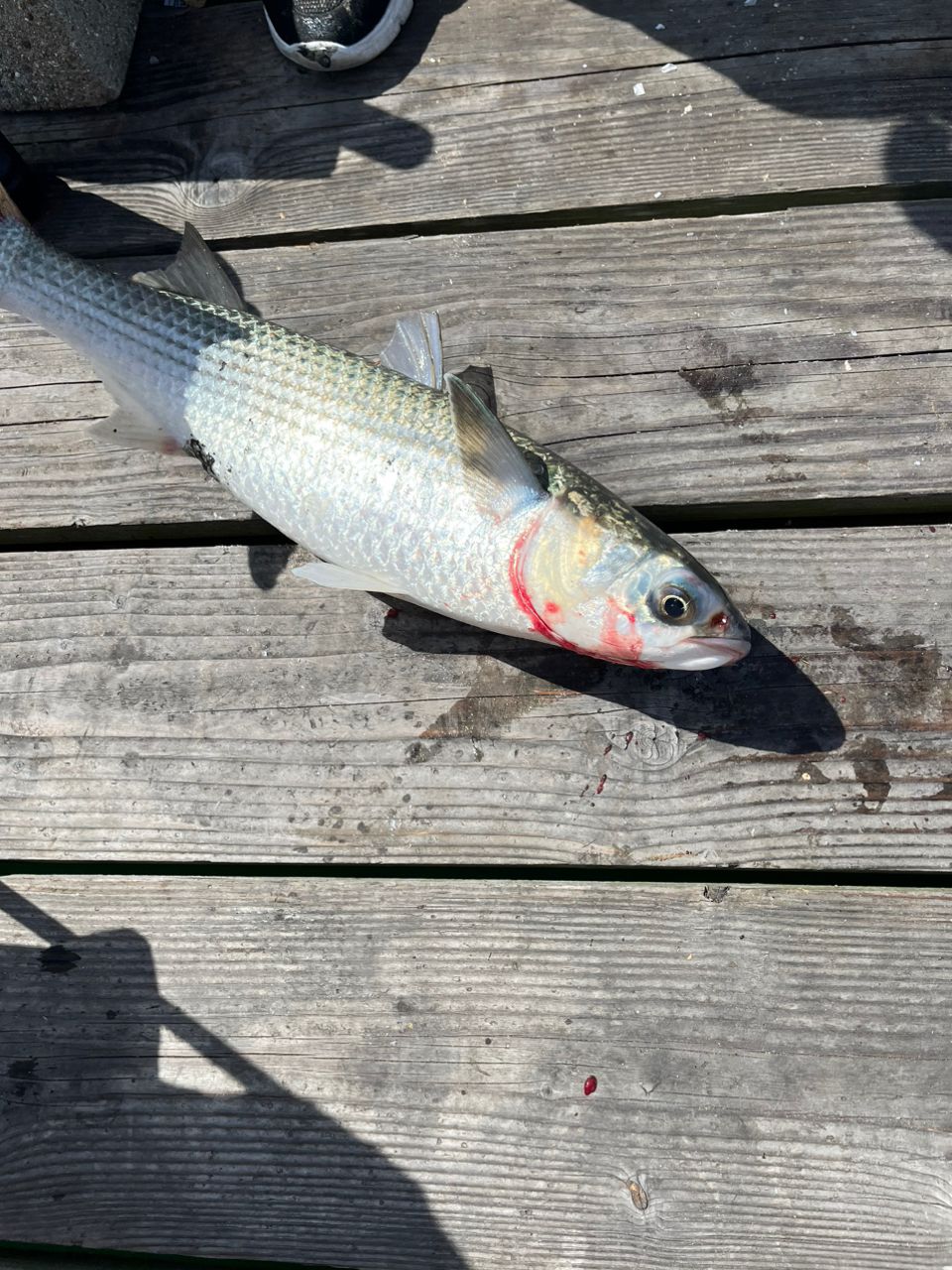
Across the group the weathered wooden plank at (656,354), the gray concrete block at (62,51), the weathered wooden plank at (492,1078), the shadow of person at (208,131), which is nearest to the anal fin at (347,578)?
the weathered wooden plank at (656,354)

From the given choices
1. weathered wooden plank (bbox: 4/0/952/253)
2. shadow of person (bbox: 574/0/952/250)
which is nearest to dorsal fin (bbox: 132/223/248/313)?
weathered wooden plank (bbox: 4/0/952/253)

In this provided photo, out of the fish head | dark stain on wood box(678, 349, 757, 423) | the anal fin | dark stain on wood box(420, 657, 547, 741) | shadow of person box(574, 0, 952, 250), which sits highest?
shadow of person box(574, 0, 952, 250)

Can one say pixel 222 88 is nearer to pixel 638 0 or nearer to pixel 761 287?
pixel 638 0

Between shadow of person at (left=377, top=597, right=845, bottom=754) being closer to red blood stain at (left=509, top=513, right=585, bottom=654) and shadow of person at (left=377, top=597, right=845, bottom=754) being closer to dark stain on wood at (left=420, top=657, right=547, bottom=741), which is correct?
dark stain on wood at (left=420, top=657, right=547, bottom=741)

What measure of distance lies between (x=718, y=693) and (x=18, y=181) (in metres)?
2.41

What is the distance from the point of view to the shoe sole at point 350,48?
235 cm

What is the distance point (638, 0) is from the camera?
2355 millimetres

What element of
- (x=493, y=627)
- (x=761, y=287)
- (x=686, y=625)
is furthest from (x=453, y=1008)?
(x=761, y=287)

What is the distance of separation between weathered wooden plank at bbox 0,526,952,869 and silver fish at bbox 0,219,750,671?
10.2 inches

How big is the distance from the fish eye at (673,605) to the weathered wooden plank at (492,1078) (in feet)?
2.21

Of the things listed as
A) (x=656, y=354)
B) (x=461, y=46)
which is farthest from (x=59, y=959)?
(x=461, y=46)

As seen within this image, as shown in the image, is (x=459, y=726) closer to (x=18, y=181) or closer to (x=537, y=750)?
(x=537, y=750)

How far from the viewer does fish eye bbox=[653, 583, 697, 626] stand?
1.63 meters

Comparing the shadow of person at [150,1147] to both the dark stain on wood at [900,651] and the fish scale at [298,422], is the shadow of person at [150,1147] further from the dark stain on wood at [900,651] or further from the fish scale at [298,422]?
the dark stain on wood at [900,651]
